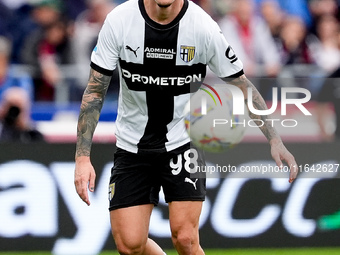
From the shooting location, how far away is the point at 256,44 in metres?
10.0

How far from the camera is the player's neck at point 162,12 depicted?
5.11m

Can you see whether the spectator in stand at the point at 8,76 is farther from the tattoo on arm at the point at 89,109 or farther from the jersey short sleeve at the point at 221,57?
the jersey short sleeve at the point at 221,57

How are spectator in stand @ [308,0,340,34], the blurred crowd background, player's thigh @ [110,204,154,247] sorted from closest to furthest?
player's thigh @ [110,204,154,247] < the blurred crowd background < spectator in stand @ [308,0,340,34]

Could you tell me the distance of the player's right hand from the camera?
4906 millimetres

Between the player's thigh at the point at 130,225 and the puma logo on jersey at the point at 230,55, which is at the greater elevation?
the puma logo on jersey at the point at 230,55

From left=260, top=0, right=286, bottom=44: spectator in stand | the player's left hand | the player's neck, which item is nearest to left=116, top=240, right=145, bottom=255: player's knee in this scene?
the player's left hand

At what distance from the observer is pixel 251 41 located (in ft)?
32.7

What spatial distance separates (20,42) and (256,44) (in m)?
2.99

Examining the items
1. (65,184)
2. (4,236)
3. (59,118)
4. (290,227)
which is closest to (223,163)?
(290,227)

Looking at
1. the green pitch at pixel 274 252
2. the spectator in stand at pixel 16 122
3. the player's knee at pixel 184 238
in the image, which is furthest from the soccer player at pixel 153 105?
the spectator in stand at pixel 16 122

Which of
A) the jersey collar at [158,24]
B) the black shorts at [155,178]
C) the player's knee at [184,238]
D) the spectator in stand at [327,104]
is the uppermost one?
the jersey collar at [158,24]

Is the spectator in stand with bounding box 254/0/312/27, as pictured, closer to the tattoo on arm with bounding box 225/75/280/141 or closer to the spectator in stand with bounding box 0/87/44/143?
the spectator in stand with bounding box 0/87/44/143

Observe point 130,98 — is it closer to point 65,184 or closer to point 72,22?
point 65,184

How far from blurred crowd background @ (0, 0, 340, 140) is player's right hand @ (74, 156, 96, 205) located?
13.8ft
